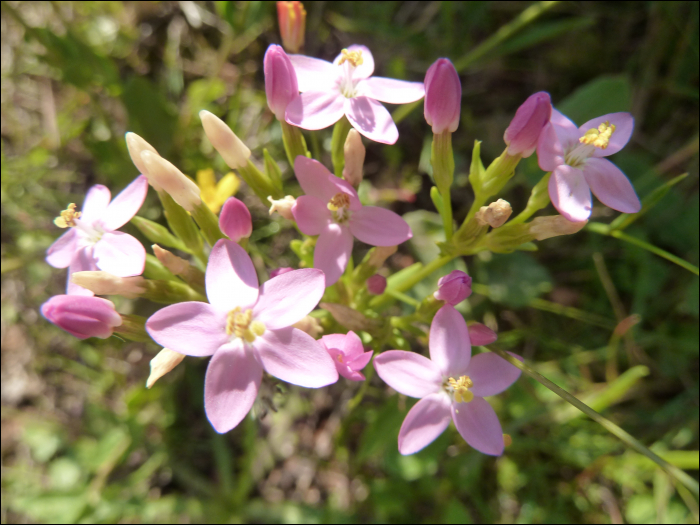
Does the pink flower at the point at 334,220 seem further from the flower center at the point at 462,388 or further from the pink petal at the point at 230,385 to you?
the flower center at the point at 462,388

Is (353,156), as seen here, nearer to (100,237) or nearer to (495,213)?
(495,213)

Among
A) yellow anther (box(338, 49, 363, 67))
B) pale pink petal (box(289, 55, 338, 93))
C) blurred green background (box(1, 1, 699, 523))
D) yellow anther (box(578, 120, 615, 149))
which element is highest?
yellow anther (box(338, 49, 363, 67))

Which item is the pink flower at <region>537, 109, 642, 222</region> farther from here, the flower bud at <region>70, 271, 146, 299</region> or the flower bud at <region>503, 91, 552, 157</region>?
the flower bud at <region>70, 271, 146, 299</region>

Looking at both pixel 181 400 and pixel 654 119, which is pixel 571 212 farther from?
pixel 181 400

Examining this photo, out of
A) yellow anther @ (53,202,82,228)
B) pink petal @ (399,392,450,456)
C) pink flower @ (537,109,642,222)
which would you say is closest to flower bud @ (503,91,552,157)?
pink flower @ (537,109,642,222)

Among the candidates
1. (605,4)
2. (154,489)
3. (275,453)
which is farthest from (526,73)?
(154,489)
